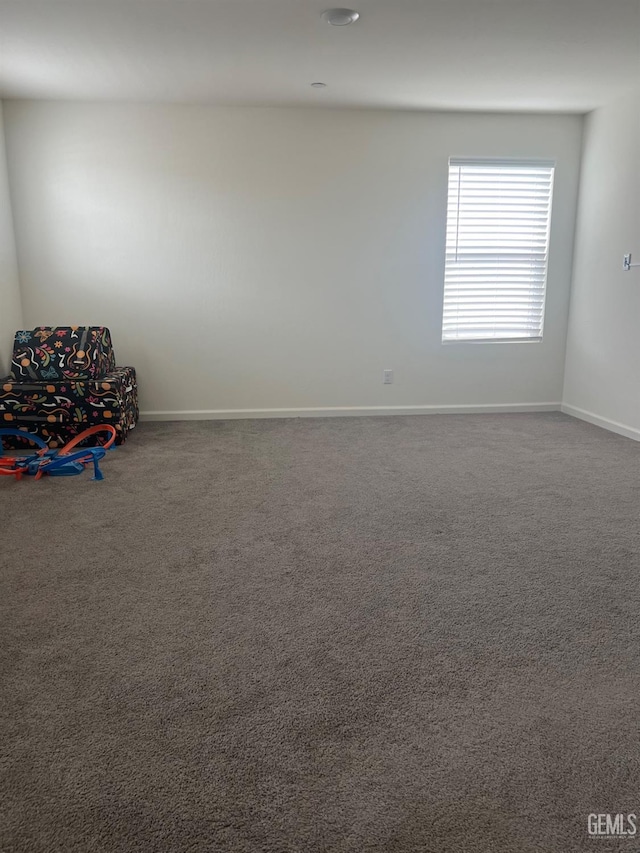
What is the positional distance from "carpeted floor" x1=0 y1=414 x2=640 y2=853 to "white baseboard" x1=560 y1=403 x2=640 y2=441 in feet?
4.19

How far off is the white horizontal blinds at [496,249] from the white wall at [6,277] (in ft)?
12.2

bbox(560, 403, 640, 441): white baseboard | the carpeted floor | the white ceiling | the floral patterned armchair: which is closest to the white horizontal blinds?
the white ceiling

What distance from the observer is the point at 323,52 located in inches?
142

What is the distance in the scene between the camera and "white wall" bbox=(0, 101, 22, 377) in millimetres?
4676

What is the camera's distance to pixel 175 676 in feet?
5.86

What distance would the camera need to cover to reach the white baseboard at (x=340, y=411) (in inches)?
208

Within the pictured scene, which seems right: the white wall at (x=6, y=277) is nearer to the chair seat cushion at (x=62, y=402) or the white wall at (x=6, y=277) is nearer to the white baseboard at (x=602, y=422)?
the chair seat cushion at (x=62, y=402)

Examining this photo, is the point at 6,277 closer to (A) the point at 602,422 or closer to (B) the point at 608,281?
(B) the point at 608,281

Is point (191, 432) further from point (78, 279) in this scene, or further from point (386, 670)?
point (386, 670)

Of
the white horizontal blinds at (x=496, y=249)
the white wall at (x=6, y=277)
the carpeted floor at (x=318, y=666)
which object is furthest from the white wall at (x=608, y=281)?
the white wall at (x=6, y=277)

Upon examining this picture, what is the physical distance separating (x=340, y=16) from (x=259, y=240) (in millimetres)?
2160

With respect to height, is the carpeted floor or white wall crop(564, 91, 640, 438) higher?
white wall crop(564, 91, 640, 438)

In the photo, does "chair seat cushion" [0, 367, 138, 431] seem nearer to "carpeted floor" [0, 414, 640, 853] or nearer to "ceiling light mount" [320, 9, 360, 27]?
"carpeted floor" [0, 414, 640, 853]

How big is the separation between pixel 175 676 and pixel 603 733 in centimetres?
122
